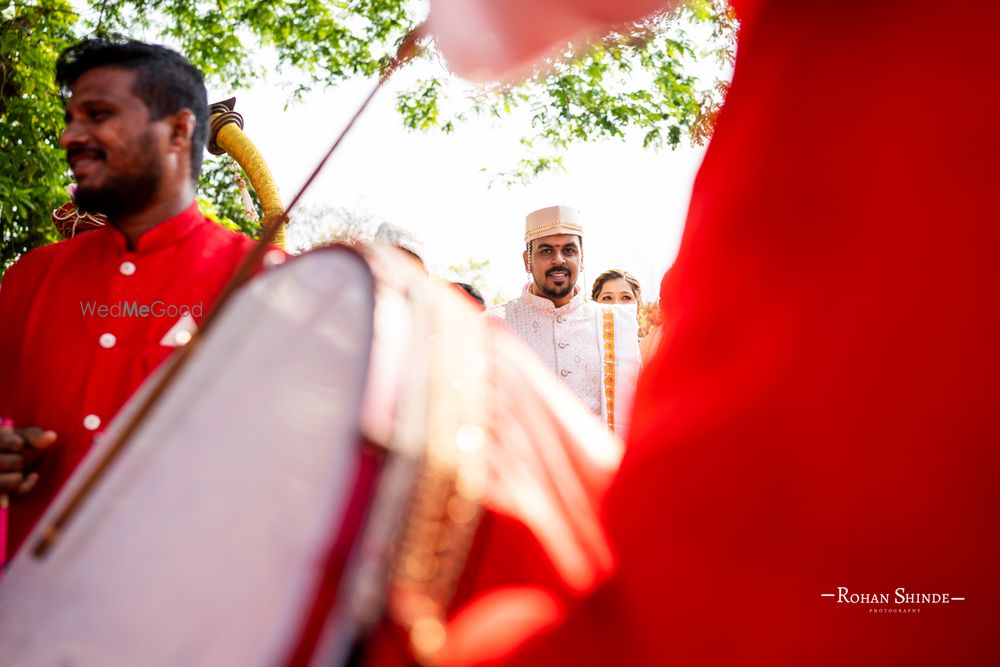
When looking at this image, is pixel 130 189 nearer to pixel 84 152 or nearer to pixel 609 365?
pixel 84 152

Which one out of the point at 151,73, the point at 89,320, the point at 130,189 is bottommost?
the point at 89,320

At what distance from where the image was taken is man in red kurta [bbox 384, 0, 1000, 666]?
2.30 feet

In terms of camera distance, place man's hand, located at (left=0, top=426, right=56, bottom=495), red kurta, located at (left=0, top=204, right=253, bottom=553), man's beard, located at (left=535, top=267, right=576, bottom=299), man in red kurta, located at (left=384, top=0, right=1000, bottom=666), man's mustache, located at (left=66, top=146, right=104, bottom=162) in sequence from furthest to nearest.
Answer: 1. man's beard, located at (left=535, top=267, right=576, bottom=299)
2. man's mustache, located at (left=66, top=146, right=104, bottom=162)
3. red kurta, located at (left=0, top=204, right=253, bottom=553)
4. man's hand, located at (left=0, top=426, right=56, bottom=495)
5. man in red kurta, located at (left=384, top=0, right=1000, bottom=666)

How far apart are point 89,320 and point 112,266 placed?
0.17 m

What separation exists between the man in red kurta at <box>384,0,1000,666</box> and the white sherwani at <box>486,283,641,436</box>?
175 inches

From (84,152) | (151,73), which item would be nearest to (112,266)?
(84,152)

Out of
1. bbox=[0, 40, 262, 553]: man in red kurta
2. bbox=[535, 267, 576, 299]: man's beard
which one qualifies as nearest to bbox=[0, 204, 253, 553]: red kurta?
bbox=[0, 40, 262, 553]: man in red kurta

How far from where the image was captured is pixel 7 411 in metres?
2.03

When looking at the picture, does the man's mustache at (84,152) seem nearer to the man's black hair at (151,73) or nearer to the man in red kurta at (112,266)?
the man in red kurta at (112,266)

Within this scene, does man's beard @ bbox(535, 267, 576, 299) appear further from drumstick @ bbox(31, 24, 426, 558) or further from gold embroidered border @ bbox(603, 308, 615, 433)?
drumstick @ bbox(31, 24, 426, 558)

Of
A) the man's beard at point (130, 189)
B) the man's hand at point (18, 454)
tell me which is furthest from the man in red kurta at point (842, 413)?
the man's beard at point (130, 189)

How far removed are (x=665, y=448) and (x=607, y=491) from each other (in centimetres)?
7

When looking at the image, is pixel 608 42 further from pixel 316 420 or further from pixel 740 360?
pixel 316 420

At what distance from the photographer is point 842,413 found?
705 mm
